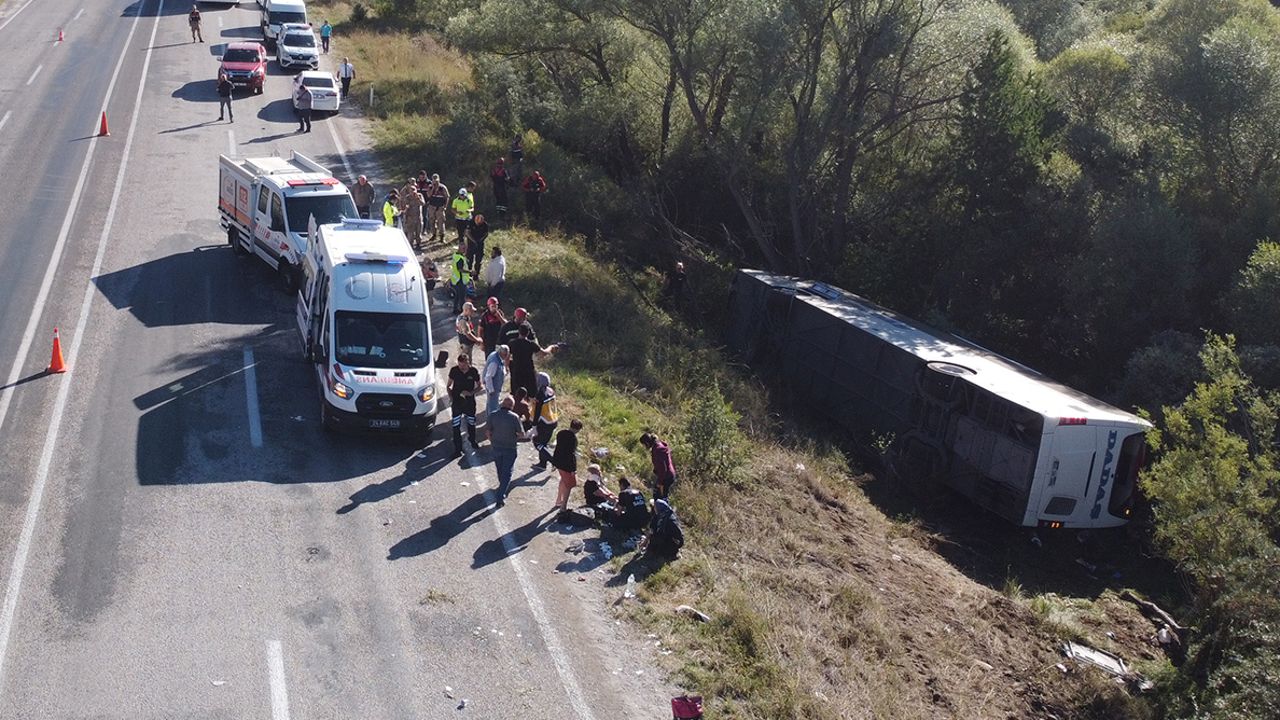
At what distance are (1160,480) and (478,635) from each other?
9.54 metres

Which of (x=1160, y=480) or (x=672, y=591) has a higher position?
(x=1160, y=480)

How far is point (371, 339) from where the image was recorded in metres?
15.9

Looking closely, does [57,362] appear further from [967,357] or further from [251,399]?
[967,357]

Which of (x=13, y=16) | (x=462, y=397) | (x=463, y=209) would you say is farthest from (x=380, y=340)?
(x=13, y=16)

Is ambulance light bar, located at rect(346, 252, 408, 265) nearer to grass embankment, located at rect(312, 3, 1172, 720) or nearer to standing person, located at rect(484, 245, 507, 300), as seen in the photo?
grass embankment, located at rect(312, 3, 1172, 720)

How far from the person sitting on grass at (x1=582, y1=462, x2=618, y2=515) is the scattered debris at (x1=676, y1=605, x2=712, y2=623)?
213 centimetres

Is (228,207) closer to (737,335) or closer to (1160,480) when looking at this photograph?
(737,335)

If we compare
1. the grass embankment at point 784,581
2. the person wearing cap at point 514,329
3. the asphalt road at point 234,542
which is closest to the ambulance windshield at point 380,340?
the asphalt road at point 234,542

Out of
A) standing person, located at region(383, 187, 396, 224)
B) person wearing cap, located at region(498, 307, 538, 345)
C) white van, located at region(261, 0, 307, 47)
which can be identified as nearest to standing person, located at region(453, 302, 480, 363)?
person wearing cap, located at region(498, 307, 538, 345)

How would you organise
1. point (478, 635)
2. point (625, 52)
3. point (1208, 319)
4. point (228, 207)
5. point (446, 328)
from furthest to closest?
point (625, 52)
point (1208, 319)
point (228, 207)
point (446, 328)
point (478, 635)

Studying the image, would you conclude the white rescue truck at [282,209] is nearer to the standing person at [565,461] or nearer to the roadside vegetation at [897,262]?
the roadside vegetation at [897,262]

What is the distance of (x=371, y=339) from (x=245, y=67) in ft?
84.3

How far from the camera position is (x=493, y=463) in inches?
615

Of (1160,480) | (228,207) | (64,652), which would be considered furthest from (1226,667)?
(228,207)
